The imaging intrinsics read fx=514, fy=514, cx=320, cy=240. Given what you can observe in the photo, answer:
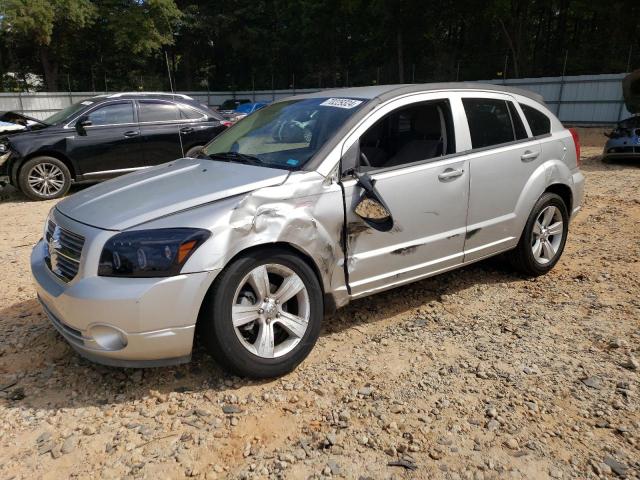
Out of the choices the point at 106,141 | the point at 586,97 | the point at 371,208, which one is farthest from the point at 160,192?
the point at 586,97

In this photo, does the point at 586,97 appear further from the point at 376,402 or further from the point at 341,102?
the point at 376,402

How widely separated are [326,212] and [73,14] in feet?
120

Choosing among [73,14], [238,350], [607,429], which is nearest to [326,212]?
[238,350]

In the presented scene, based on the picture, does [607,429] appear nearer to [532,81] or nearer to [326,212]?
[326,212]

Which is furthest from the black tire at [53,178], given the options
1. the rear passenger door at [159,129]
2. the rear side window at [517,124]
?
the rear side window at [517,124]

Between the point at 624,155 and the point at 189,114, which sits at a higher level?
the point at 189,114

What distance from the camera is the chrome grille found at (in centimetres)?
281

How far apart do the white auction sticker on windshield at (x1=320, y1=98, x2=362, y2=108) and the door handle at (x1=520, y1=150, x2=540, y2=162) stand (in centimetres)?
159

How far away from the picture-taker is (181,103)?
942 centimetres

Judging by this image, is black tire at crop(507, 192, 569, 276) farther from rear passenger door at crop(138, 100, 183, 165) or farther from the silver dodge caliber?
rear passenger door at crop(138, 100, 183, 165)

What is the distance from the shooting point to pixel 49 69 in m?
36.8

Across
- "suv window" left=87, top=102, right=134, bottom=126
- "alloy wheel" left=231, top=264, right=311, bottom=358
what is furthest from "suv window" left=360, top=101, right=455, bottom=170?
"suv window" left=87, top=102, right=134, bottom=126

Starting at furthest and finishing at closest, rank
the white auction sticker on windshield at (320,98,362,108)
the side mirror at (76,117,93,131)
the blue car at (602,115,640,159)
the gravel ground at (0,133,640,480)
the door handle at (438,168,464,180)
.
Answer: the blue car at (602,115,640,159) → the side mirror at (76,117,93,131) → the door handle at (438,168,464,180) → the white auction sticker on windshield at (320,98,362,108) → the gravel ground at (0,133,640,480)

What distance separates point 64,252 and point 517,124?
11.9 feet
